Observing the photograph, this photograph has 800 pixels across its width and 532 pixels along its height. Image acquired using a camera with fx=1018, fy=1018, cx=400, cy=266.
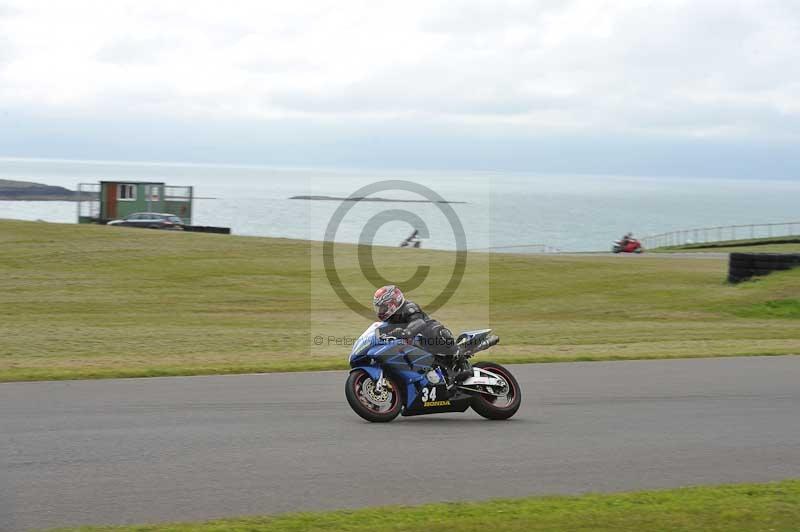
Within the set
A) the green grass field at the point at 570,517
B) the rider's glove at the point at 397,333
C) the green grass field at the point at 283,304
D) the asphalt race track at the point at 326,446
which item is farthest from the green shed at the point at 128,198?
the green grass field at the point at 570,517

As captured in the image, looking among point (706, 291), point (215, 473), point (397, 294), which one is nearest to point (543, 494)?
point (215, 473)

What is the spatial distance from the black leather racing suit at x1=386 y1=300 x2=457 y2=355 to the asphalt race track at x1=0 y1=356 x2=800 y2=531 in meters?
0.86

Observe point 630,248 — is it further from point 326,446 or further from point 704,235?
point 704,235

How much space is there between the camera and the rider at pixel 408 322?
11031 mm

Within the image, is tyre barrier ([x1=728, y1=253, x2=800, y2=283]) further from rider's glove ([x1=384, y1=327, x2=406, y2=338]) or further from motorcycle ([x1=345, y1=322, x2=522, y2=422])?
rider's glove ([x1=384, y1=327, x2=406, y2=338])

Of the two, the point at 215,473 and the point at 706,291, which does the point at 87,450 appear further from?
the point at 706,291

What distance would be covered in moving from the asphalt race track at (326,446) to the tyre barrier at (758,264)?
57.8ft

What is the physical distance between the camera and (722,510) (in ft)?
24.6

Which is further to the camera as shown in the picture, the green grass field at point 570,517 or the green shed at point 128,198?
the green shed at point 128,198

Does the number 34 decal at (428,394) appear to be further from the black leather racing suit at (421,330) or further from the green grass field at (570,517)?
the green grass field at (570,517)

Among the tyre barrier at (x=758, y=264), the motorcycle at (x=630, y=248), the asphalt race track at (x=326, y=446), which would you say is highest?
the motorcycle at (x=630, y=248)

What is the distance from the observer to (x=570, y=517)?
7.25m

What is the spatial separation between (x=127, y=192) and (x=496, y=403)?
206ft

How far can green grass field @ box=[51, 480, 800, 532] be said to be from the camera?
22.7ft
